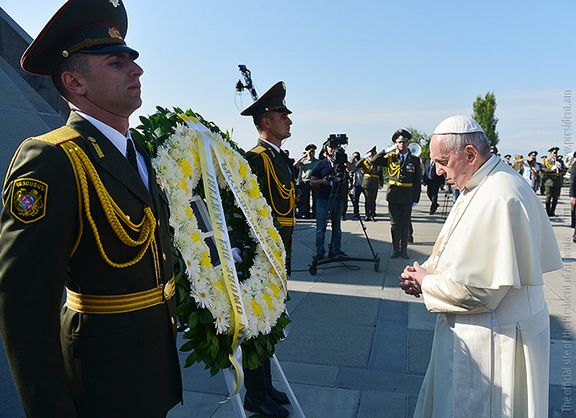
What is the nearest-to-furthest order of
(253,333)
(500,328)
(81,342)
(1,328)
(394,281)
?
(1,328) < (81,342) < (500,328) < (253,333) < (394,281)

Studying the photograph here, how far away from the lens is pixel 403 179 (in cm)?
795

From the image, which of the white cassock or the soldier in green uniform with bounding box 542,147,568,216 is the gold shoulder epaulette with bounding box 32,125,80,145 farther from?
the soldier in green uniform with bounding box 542,147,568,216

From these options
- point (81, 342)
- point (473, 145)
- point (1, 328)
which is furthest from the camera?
point (473, 145)

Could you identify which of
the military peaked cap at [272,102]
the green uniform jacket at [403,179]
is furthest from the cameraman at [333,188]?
the military peaked cap at [272,102]

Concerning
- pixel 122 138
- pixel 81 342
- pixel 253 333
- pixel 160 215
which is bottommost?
pixel 253 333

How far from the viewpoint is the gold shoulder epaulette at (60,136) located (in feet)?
4.88

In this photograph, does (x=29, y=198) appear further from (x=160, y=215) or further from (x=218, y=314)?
(x=218, y=314)

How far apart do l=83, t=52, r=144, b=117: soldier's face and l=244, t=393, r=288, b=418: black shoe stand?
232 centimetres

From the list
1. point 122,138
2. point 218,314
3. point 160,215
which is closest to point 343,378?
point 218,314

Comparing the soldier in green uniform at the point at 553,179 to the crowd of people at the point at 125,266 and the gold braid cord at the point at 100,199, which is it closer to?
the crowd of people at the point at 125,266

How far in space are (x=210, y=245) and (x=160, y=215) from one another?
884mm

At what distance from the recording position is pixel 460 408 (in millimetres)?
2217

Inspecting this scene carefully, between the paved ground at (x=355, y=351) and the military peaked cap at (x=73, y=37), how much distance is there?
2060 mm

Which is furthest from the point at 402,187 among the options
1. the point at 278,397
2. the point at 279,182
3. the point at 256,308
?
the point at 256,308
